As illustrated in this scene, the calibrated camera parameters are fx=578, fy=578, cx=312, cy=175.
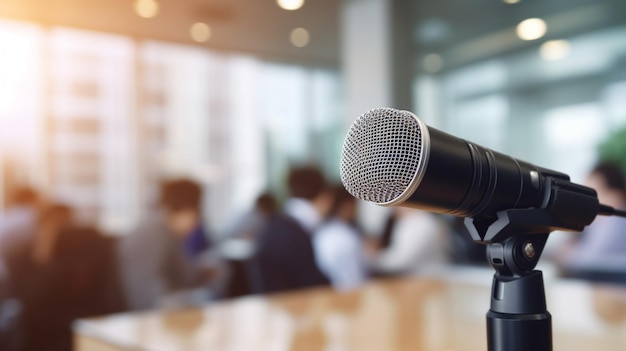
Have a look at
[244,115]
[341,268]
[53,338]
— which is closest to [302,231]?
[341,268]

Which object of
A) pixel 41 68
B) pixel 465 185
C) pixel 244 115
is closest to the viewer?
pixel 465 185

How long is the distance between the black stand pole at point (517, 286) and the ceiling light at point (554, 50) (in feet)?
11.8

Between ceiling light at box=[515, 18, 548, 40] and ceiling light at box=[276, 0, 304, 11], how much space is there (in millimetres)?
1517

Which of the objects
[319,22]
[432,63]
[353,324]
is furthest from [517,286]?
[432,63]

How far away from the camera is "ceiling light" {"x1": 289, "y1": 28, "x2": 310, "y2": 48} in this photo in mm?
4008

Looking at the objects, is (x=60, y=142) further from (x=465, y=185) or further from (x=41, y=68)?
(x=465, y=185)

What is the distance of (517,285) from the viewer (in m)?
0.63

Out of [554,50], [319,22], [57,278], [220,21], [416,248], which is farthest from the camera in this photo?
[319,22]

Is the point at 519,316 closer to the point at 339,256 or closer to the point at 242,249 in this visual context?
the point at 339,256

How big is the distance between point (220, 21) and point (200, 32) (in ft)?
0.61

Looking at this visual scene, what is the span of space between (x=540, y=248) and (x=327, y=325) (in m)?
0.84

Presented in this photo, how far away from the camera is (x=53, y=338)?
2.91 m

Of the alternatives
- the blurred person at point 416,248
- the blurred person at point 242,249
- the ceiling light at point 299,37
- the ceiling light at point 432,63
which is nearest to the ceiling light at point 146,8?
the ceiling light at point 299,37

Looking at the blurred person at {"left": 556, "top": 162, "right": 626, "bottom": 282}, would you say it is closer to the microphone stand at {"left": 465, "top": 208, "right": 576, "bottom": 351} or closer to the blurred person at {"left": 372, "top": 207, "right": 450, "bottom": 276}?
the blurred person at {"left": 372, "top": 207, "right": 450, "bottom": 276}
